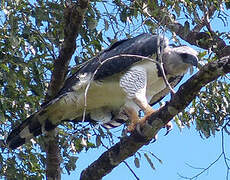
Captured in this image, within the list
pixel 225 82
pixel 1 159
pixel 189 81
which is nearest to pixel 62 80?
pixel 1 159

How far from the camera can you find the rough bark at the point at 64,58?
3.68 m

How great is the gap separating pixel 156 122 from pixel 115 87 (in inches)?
42.2

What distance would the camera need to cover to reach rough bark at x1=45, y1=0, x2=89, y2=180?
368 centimetres

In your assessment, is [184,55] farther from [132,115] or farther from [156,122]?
[156,122]

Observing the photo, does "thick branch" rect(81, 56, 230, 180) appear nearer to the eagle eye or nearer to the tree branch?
the tree branch

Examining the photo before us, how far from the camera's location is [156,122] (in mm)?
3406

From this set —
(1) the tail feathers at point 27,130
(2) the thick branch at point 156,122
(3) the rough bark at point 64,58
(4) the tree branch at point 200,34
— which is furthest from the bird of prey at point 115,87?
(2) the thick branch at point 156,122

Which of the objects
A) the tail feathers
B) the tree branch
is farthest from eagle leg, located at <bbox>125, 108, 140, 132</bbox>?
the tree branch

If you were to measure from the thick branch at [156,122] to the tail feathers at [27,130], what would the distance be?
0.76m

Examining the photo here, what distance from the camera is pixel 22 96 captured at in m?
4.40

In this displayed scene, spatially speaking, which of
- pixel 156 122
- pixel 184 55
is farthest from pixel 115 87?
pixel 156 122

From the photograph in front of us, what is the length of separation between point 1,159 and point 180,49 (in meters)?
→ 1.50

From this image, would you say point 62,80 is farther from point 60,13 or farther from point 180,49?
point 180,49

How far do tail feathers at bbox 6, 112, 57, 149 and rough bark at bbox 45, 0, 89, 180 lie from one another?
0.91 ft
